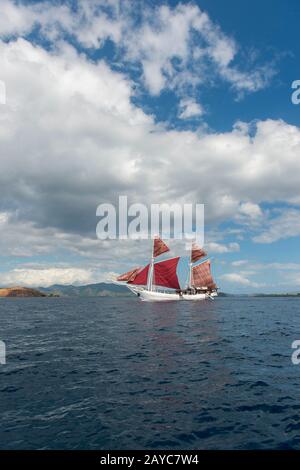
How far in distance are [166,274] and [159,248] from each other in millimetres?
18131

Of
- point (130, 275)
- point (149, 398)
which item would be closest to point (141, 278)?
point (130, 275)

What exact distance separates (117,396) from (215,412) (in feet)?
16.8

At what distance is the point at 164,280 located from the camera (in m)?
142

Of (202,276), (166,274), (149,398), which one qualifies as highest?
(166,274)

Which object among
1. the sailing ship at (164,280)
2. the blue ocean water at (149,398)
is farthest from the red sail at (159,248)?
the blue ocean water at (149,398)

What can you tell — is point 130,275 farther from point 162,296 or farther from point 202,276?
point 202,276

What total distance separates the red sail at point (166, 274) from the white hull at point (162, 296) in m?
6.04

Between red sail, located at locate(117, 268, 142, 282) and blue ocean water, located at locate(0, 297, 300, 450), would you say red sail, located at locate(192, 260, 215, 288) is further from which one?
blue ocean water, located at locate(0, 297, 300, 450)

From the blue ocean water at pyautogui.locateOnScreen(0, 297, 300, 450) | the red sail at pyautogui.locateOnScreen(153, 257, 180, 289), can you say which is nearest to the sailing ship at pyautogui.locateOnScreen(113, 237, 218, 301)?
the red sail at pyautogui.locateOnScreen(153, 257, 180, 289)

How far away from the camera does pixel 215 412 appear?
13734 millimetres

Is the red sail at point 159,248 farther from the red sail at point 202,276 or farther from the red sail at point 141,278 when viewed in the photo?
the red sail at point 202,276
